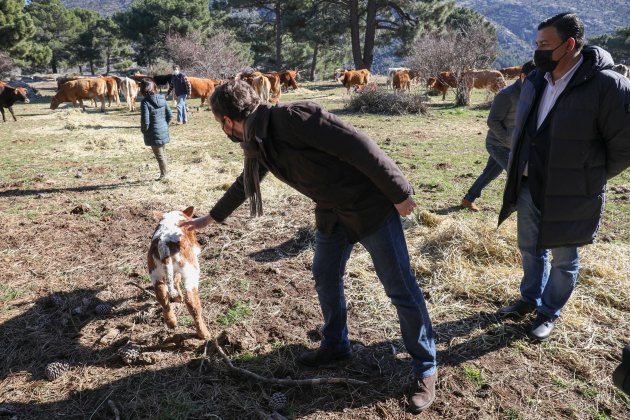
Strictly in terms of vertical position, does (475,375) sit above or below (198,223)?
below

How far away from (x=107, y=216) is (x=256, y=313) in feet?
11.0

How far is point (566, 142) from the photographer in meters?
2.53

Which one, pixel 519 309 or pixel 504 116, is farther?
pixel 504 116

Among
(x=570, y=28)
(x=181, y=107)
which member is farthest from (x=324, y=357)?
(x=181, y=107)

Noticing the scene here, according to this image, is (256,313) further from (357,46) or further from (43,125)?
(357,46)

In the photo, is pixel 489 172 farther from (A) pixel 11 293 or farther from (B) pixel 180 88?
(B) pixel 180 88

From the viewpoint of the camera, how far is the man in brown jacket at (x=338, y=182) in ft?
6.78

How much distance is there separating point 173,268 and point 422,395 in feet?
6.09

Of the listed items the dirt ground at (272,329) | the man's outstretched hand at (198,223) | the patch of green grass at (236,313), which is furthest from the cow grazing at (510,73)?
the man's outstretched hand at (198,223)

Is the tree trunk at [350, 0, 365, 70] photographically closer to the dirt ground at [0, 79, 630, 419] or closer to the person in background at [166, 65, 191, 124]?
the person in background at [166, 65, 191, 124]

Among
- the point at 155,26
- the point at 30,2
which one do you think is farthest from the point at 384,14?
the point at 30,2

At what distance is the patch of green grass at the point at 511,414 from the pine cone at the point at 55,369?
286 centimetres

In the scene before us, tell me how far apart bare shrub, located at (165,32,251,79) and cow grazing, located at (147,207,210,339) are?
25.8 metres

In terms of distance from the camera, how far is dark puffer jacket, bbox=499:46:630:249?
2.41 meters
